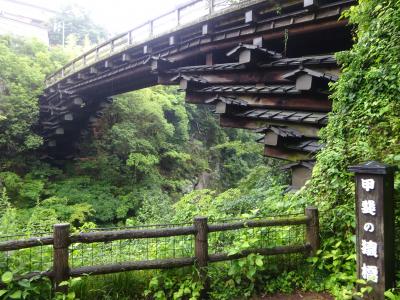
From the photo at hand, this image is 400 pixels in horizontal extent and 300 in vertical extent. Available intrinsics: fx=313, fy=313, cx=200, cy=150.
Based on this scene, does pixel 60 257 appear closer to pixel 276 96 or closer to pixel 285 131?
pixel 285 131

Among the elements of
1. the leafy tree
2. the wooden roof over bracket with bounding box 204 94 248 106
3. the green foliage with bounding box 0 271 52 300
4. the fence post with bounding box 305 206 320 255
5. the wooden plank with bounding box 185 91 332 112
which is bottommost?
the green foliage with bounding box 0 271 52 300

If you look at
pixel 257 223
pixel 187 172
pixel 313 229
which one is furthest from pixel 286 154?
pixel 187 172

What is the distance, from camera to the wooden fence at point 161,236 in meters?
3.67

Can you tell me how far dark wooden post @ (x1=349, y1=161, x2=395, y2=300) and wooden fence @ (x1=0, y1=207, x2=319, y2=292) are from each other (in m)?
1.01

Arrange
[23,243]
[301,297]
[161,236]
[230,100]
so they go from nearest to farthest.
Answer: [23,243], [161,236], [301,297], [230,100]

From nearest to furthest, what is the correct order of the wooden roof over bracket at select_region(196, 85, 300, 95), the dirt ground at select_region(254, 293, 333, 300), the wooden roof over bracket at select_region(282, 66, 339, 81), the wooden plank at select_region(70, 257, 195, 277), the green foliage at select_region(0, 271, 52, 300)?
the green foliage at select_region(0, 271, 52, 300), the wooden plank at select_region(70, 257, 195, 277), the dirt ground at select_region(254, 293, 333, 300), the wooden roof over bracket at select_region(282, 66, 339, 81), the wooden roof over bracket at select_region(196, 85, 300, 95)

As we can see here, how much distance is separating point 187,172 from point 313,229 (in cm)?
1719

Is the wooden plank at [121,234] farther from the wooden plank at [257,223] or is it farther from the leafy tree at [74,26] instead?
the leafy tree at [74,26]

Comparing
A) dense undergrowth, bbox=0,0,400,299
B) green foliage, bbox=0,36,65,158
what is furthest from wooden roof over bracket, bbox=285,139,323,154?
green foliage, bbox=0,36,65,158

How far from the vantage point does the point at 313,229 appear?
4.56 meters

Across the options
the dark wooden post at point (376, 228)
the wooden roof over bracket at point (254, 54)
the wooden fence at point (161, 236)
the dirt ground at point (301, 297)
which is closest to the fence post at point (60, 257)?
the wooden fence at point (161, 236)

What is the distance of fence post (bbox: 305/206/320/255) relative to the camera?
14.9 ft

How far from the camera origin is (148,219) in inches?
471

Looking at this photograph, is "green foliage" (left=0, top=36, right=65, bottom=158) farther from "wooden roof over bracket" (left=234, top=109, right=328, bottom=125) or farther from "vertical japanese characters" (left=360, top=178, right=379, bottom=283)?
"vertical japanese characters" (left=360, top=178, right=379, bottom=283)
